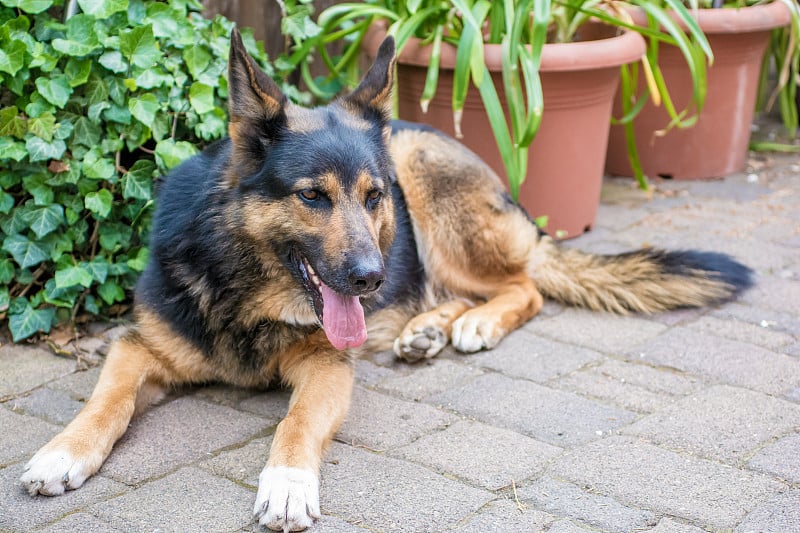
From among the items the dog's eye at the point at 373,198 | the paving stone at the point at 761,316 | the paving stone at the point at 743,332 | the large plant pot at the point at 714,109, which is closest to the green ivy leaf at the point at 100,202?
the dog's eye at the point at 373,198

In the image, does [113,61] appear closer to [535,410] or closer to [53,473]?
[53,473]

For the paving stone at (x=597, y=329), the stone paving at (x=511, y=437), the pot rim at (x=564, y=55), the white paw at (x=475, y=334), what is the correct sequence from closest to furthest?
the stone paving at (x=511, y=437) < the white paw at (x=475, y=334) < the paving stone at (x=597, y=329) < the pot rim at (x=564, y=55)

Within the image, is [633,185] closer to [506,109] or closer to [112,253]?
[506,109]

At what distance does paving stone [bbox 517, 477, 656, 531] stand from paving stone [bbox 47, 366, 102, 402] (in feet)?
5.76

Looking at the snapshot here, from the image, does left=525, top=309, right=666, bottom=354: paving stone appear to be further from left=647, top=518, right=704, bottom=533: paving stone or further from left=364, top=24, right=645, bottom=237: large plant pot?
left=647, top=518, right=704, bottom=533: paving stone

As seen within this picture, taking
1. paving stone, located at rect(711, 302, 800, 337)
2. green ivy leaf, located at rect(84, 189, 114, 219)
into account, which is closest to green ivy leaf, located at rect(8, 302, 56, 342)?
green ivy leaf, located at rect(84, 189, 114, 219)

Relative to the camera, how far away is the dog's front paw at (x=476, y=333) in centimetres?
392

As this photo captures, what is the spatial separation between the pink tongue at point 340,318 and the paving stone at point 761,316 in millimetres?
2023

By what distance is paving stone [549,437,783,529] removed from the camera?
2.70 metres

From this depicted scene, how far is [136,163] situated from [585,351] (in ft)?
7.13

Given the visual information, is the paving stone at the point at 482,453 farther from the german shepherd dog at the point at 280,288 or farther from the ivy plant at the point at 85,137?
the ivy plant at the point at 85,137

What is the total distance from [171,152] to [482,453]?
198 cm

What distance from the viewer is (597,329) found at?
13.7ft

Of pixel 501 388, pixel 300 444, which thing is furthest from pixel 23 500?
pixel 501 388
